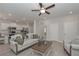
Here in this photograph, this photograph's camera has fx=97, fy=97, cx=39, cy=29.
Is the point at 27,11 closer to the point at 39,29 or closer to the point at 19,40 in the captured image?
the point at 39,29

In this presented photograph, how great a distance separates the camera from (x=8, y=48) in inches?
83.7

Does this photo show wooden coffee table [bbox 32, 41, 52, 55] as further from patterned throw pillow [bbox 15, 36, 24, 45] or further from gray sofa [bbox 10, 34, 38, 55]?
patterned throw pillow [bbox 15, 36, 24, 45]

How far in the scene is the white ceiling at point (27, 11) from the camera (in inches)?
83.5

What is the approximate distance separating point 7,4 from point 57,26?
122cm

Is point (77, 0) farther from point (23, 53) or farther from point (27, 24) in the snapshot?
point (23, 53)

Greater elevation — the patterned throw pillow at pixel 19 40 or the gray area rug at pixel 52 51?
the patterned throw pillow at pixel 19 40

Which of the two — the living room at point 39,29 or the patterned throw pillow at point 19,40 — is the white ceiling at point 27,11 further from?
the patterned throw pillow at point 19,40

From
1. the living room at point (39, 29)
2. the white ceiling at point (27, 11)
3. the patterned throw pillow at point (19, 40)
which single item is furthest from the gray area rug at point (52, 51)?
the white ceiling at point (27, 11)

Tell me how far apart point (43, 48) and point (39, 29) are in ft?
1.44

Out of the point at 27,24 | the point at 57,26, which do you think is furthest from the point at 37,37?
the point at 57,26

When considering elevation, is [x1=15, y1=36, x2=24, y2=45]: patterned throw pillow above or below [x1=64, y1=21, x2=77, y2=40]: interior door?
below

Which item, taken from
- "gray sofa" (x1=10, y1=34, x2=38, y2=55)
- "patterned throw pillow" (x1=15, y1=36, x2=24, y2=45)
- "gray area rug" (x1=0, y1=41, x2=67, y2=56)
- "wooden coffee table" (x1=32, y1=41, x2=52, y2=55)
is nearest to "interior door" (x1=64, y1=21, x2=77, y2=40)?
"gray area rug" (x1=0, y1=41, x2=67, y2=56)

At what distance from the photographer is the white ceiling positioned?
6.96 ft

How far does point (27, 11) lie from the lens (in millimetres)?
2154
